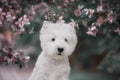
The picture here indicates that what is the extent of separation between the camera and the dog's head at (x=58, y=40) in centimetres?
316

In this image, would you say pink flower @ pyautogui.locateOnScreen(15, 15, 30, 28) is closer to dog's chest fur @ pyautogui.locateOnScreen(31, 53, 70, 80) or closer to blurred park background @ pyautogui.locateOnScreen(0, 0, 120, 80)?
blurred park background @ pyautogui.locateOnScreen(0, 0, 120, 80)

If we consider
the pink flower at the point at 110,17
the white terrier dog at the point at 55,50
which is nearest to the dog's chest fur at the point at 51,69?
the white terrier dog at the point at 55,50

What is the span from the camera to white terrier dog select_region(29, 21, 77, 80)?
10.4 ft

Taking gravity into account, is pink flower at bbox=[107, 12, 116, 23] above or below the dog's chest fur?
above

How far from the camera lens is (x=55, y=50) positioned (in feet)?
10.4

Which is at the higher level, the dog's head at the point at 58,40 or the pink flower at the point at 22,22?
the pink flower at the point at 22,22

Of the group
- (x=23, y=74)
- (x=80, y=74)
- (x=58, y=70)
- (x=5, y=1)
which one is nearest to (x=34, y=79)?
(x=58, y=70)

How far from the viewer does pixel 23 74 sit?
581cm

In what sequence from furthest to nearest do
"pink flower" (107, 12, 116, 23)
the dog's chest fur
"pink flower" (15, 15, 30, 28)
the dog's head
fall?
"pink flower" (107, 12, 116, 23)
"pink flower" (15, 15, 30, 28)
the dog's chest fur
the dog's head

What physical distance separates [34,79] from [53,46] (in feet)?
0.96

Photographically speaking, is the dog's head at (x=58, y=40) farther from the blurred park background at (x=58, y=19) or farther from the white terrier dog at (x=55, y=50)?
the blurred park background at (x=58, y=19)

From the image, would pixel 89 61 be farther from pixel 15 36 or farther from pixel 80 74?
pixel 15 36

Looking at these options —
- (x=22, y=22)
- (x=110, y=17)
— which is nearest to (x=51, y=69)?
(x=22, y=22)

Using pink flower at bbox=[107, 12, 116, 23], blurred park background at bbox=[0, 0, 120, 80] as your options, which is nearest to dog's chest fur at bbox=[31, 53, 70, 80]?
blurred park background at bbox=[0, 0, 120, 80]
